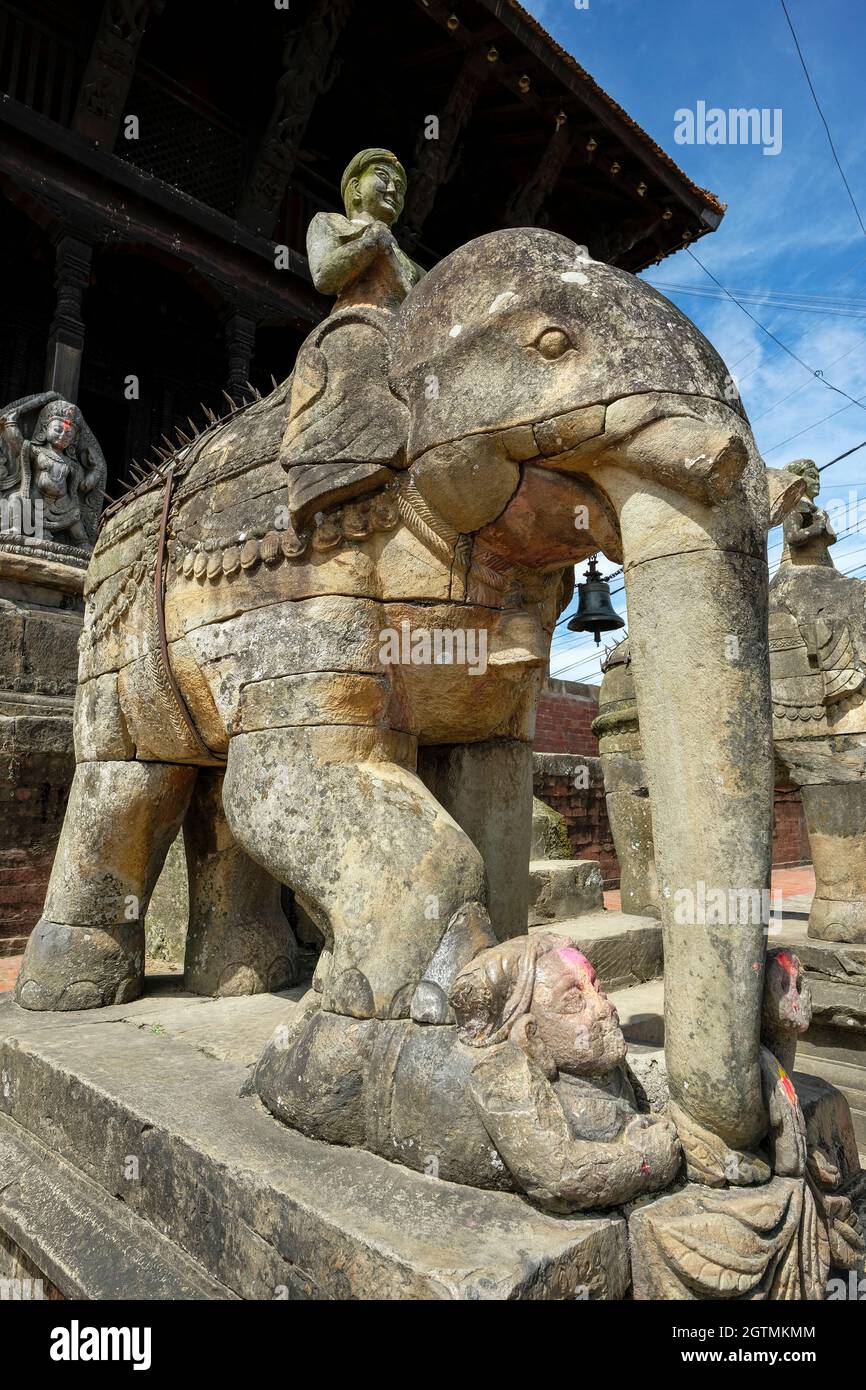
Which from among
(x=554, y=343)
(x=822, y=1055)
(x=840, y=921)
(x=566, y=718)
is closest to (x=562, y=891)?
(x=840, y=921)

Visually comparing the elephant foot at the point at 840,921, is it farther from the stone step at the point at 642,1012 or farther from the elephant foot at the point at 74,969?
the elephant foot at the point at 74,969

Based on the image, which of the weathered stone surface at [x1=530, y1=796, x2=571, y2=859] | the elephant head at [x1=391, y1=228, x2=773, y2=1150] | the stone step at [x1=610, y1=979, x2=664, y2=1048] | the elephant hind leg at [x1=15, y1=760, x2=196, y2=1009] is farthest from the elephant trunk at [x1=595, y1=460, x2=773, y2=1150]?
the weathered stone surface at [x1=530, y1=796, x2=571, y2=859]

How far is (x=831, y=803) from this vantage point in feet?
13.6

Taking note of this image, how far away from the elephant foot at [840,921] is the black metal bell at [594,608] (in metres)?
6.60

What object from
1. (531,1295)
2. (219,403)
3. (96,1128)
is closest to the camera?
(531,1295)

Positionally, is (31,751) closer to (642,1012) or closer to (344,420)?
(642,1012)

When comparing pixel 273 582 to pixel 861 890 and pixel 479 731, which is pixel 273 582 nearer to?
pixel 479 731

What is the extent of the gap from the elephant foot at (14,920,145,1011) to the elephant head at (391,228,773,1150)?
160 cm

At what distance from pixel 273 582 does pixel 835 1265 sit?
1558 mm

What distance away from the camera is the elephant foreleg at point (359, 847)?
1.53 metres

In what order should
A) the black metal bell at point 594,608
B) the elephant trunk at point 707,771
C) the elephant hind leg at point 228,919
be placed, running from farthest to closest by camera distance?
the black metal bell at point 594,608
the elephant hind leg at point 228,919
the elephant trunk at point 707,771

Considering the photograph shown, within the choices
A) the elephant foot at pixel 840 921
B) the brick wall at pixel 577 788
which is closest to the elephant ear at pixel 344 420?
the elephant foot at pixel 840 921
